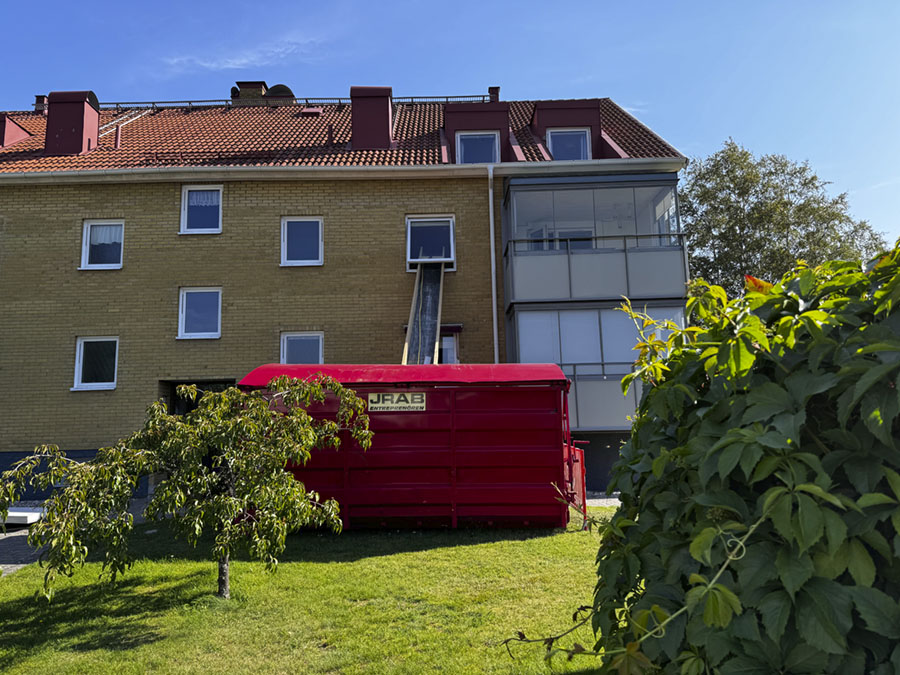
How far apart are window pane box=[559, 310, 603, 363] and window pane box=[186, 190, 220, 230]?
999cm

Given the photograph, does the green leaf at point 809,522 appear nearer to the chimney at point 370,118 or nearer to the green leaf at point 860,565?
the green leaf at point 860,565

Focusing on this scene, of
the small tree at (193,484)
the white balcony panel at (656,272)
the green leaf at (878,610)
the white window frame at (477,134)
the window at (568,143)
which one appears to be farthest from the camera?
the window at (568,143)

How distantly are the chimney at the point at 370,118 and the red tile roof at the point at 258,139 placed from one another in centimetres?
45

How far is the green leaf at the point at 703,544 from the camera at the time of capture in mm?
1387

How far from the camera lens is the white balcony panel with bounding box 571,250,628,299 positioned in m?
15.5

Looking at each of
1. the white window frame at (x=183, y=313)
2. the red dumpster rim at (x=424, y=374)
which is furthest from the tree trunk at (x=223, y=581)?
the white window frame at (x=183, y=313)

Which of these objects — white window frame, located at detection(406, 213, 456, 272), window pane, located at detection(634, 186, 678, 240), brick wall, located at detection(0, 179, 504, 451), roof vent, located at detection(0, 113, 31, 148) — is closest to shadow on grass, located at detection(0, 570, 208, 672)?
brick wall, located at detection(0, 179, 504, 451)

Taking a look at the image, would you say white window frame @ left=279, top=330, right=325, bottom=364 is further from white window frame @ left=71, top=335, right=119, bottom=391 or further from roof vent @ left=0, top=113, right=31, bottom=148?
roof vent @ left=0, top=113, right=31, bottom=148

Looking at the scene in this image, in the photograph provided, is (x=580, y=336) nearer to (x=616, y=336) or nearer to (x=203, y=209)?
(x=616, y=336)

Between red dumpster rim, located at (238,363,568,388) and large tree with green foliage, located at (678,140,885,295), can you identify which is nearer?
red dumpster rim, located at (238,363,568,388)

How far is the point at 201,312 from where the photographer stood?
53.5 ft

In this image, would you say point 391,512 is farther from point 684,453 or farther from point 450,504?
point 684,453

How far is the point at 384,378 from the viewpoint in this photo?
9.30 meters

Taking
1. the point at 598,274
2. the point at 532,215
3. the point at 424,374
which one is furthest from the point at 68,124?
the point at 598,274
